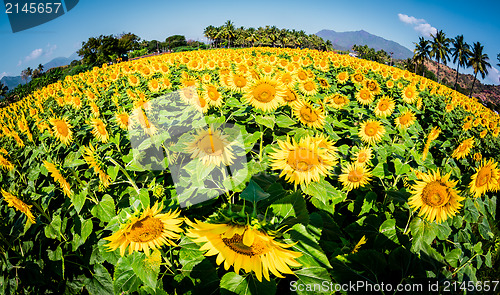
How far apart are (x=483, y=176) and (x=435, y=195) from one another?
Answer: 2.56ft

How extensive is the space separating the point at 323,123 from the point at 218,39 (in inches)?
2759

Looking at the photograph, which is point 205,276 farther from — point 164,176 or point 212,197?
point 164,176

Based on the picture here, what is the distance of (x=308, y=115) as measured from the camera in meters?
2.71

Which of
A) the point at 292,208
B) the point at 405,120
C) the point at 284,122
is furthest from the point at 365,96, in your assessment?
the point at 292,208

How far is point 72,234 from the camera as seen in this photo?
2.29m

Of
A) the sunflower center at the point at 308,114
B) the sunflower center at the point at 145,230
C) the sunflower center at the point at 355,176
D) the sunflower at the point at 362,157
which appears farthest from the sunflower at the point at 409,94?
the sunflower center at the point at 145,230

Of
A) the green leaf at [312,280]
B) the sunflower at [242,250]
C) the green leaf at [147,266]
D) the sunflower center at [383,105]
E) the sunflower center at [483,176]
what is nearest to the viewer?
the sunflower at [242,250]

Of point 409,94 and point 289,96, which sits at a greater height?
point 289,96

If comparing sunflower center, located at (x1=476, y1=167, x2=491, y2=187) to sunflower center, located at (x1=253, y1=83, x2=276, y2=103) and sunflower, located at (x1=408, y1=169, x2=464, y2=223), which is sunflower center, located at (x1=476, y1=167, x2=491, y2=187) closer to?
sunflower, located at (x1=408, y1=169, x2=464, y2=223)

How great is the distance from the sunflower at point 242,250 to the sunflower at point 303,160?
0.74m

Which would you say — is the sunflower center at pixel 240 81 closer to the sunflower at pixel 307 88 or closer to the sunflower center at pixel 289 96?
the sunflower center at pixel 289 96

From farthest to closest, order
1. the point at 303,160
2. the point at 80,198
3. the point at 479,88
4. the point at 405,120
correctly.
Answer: the point at 479,88
the point at 405,120
the point at 80,198
the point at 303,160

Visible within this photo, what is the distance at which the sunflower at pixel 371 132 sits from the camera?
360cm

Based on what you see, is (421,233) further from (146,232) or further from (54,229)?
(54,229)
